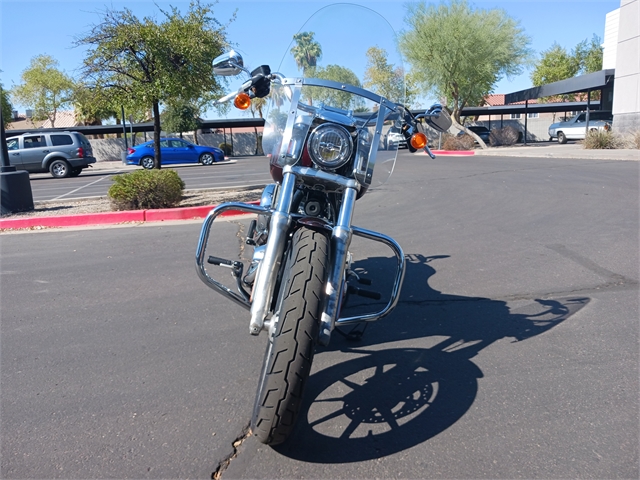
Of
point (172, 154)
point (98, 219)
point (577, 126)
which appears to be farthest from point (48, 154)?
point (577, 126)

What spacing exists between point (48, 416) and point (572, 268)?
5145mm

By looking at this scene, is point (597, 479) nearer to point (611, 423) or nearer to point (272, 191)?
point (611, 423)

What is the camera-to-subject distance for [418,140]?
12.6ft

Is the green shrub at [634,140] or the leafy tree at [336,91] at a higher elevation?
the leafy tree at [336,91]

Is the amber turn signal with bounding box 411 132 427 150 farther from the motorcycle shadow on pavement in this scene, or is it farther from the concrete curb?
the concrete curb

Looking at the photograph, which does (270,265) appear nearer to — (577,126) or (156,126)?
(156,126)

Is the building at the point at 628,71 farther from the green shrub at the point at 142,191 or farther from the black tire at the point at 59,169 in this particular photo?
the black tire at the point at 59,169

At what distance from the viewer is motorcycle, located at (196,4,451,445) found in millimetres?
2564

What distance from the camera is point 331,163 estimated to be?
321cm

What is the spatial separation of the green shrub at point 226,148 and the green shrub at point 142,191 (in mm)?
28734

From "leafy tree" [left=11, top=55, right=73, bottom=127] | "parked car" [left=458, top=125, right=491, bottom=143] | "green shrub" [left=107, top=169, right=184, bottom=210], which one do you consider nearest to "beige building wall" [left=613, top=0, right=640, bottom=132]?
"parked car" [left=458, top=125, right=491, bottom=143]

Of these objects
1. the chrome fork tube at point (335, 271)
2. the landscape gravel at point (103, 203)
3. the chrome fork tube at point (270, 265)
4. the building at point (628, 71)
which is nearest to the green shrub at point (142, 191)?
the landscape gravel at point (103, 203)

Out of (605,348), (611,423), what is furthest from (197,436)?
(605,348)

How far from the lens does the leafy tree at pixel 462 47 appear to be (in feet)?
104
